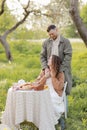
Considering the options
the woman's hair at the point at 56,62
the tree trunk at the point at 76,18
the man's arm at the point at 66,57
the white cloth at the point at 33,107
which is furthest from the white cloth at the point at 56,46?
the tree trunk at the point at 76,18

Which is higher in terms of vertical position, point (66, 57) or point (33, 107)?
point (66, 57)

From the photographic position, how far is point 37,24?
28000 mm

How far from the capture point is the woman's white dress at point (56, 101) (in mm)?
6836

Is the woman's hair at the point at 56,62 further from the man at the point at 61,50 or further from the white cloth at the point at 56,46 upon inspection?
the white cloth at the point at 56,46

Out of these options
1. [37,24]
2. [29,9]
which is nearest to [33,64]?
[29,9]

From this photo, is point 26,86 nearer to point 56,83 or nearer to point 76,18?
point 56,83

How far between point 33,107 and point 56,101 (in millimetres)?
507

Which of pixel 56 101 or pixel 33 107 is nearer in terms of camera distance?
pixel 33 107

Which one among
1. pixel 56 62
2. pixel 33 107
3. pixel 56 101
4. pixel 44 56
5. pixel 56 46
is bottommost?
pixel 33 107

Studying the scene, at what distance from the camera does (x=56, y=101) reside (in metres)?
6.90

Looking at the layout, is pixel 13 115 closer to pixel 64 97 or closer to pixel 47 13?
pixel 64 97

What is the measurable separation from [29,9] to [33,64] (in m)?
4.15

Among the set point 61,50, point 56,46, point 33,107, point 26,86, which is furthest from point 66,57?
point 33,107

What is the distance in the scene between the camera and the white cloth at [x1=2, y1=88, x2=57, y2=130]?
6.54 m
